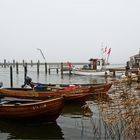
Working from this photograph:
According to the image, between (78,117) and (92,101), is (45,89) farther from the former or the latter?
(78,117)

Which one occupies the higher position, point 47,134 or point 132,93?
point 132,93

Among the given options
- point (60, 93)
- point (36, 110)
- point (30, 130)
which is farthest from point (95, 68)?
point (30, 130)

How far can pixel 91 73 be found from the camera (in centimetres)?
4938

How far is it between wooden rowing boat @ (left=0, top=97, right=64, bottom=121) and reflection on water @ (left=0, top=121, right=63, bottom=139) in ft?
1.12

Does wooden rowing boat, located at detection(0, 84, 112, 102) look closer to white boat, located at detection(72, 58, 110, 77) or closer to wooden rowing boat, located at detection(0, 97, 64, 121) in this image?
wooden rowing boat, located at detection(0, 97, 64, 121)

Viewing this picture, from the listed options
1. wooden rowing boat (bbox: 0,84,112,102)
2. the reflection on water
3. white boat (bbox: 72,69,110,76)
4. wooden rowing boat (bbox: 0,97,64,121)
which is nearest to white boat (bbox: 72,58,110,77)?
white boat (bbox: 72,69,110,76)

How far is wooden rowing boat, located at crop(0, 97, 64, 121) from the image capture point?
13.6m

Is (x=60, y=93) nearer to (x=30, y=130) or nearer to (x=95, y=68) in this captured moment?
(x=30, y=130)

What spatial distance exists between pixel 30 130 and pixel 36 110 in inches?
36.0

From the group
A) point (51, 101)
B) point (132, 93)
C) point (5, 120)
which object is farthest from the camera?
point (5, 120)

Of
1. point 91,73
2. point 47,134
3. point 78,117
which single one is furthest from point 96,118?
point 91,73

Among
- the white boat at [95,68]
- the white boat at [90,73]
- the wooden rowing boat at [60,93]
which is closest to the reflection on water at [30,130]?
the wooden rowing boat at [60,93]

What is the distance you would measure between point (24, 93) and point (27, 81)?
3313 mm

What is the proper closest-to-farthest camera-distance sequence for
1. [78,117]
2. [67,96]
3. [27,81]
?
[78,117] → [67,96] → [27,81]
